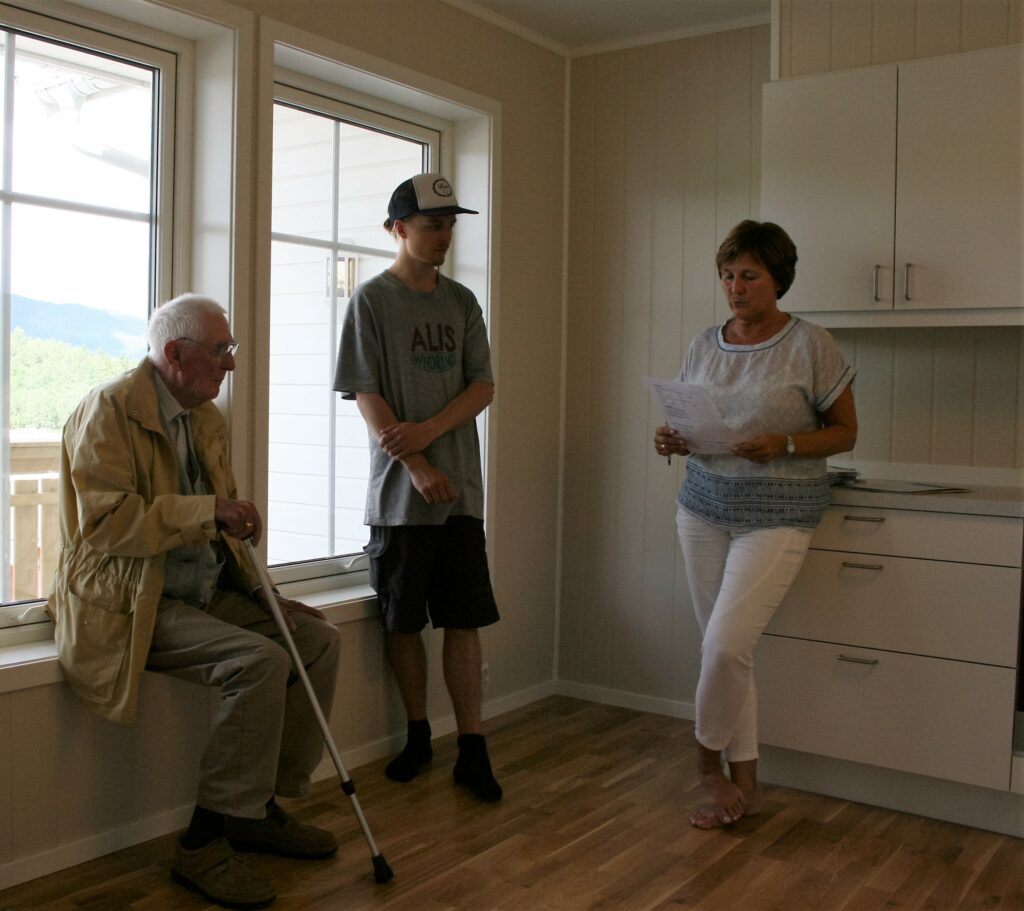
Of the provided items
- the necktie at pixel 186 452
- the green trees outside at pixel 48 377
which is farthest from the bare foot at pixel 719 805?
the green trees outside at pixel 48 377

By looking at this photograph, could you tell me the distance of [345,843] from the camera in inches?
105

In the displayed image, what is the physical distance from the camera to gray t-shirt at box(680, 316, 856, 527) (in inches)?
110

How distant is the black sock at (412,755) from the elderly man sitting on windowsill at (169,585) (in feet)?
2.42

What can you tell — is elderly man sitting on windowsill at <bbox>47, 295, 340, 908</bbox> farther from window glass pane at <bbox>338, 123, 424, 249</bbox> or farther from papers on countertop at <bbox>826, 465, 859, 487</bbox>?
papers on countertop at <bbox>826, 465, 859, 487</bbox>

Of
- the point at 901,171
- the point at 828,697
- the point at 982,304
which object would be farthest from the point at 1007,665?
the point at 901,171

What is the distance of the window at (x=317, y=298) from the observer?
10.5 feet

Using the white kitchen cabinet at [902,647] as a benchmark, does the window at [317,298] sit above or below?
above

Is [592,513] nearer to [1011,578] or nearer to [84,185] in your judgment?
[1011,578]

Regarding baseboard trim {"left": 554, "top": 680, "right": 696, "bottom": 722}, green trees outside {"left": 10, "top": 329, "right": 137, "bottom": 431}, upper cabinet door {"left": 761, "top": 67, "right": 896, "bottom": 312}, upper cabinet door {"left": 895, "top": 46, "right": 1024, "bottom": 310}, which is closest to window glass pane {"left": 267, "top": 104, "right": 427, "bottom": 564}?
green trees outside {"left": 10, "top": 329, "right": 137, "bottom": 431}

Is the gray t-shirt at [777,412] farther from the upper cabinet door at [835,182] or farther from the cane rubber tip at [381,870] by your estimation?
the cane rubber tip at [381,870]

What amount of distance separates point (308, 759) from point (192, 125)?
63.7 inches

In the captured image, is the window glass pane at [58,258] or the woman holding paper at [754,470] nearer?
→ the window glass pane at [58,258]

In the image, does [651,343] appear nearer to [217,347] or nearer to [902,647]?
[902,647]

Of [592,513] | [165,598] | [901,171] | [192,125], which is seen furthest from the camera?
[592,513]
